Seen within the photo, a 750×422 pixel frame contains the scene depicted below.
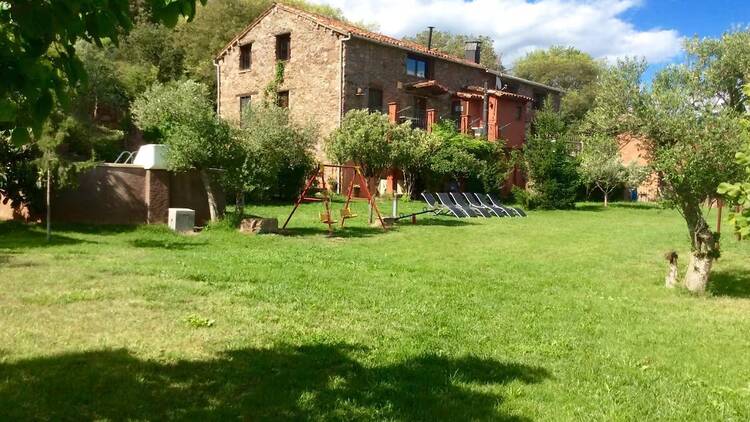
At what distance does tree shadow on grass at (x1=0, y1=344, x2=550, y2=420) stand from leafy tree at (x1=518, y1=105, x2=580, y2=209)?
983 inches

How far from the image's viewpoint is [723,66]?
45.2ft

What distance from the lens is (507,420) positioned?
4.16 m

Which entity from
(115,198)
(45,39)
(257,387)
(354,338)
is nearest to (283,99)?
(115,198)

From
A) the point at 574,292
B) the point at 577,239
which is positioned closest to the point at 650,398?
the point at 574,292

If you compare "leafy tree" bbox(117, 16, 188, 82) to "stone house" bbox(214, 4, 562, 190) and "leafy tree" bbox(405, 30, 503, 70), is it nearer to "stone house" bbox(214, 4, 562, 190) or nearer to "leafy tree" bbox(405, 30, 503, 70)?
"stone house" bbox(214, 4, 562, 190)

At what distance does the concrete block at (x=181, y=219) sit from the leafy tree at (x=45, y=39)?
12.4 m

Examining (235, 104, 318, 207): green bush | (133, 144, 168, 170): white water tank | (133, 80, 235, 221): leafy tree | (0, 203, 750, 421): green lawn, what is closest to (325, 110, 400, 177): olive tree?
(235, 104, 318, 207): green bush

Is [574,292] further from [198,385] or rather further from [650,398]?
[198,385]

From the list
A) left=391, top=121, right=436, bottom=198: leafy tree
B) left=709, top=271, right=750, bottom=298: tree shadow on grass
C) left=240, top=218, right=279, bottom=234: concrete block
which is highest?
left=391, top=121, right=436, bottom=198: leafy tree

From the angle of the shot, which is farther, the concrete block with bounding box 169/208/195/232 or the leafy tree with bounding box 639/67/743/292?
the concrete block with bounding box 169/208/195/232

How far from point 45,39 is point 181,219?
1295 cm

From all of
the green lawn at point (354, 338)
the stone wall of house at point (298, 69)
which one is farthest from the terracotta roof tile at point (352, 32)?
the green lawn at point (354, 338)

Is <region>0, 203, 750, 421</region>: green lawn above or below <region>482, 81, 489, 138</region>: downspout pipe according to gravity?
below

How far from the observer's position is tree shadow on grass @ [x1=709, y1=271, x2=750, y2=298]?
32.6 feet
